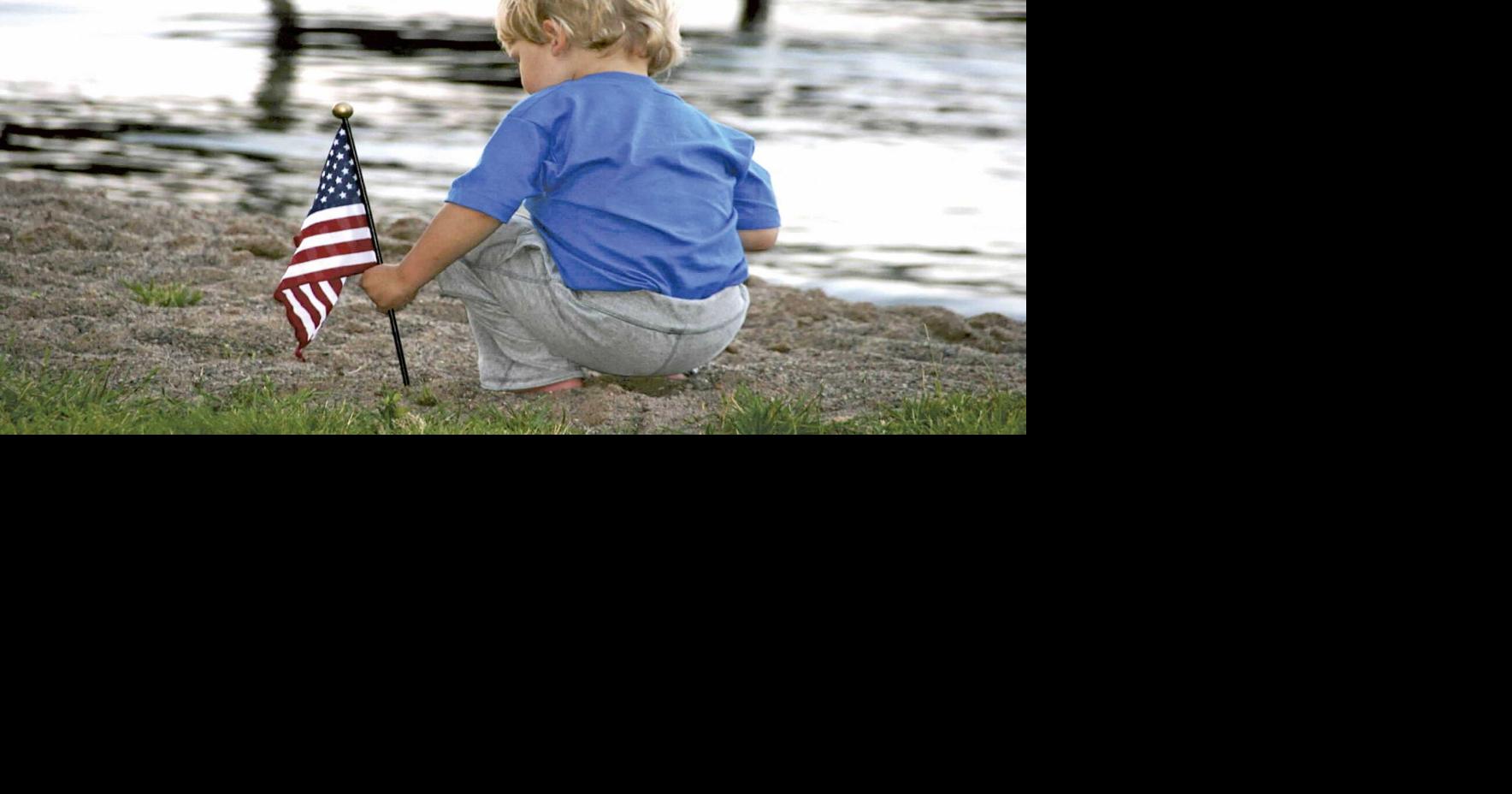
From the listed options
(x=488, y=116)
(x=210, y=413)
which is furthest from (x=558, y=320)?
(x=488, y=116)

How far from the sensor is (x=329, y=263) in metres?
3.09

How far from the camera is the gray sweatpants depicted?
310cm

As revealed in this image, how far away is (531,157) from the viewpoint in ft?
9.64

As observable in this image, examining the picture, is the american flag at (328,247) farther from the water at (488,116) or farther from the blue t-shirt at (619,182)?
the water at (488,116)

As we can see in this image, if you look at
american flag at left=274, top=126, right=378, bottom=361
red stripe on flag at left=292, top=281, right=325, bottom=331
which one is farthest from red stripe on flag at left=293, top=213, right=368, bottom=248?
red stripe on flag at left=292, top=281, right=325, bottom=331

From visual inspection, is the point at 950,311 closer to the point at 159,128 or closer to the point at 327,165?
the point at 327,165

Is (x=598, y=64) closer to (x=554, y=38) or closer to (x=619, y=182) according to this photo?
(x=554, y=38)

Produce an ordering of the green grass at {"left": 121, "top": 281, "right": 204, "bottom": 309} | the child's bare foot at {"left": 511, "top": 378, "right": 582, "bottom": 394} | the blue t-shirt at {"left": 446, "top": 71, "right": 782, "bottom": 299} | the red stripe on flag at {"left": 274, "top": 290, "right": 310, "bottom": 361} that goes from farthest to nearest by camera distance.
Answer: the green grass at {"left": 121, "top": 281, "right": 204, "bottom": 309} < the child's bare foot at {"left": 511, "top": 378, "right": 582, "bottom": 394} < the red stripe on flag at {"left": 274, "top": 290, "right": 310, "bottom": 361} < the blue t-shirt at {"left": 446, "top": 71, "right": 782, "bottom": 299}

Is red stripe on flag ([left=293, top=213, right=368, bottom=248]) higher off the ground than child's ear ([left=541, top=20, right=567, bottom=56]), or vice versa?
child's ear ([left=541, top=20, right=567, bottom=56])

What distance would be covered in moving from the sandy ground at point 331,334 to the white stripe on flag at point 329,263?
293 millimetres

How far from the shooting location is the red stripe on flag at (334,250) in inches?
121

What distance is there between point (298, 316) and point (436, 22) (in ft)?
9.83

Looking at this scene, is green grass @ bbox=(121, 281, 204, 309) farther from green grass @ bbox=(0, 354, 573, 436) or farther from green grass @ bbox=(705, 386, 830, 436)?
green grass @ bbox=(705, 386, 830, 436)

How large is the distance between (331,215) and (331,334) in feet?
2.00
